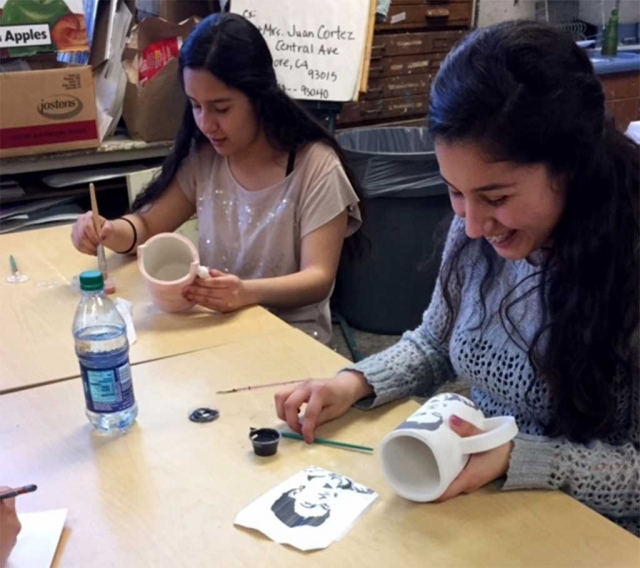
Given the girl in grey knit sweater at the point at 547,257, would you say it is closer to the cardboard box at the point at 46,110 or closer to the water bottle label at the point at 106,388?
the water bottle label at the point at 106,388

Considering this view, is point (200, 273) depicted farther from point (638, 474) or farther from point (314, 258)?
point (638, 474)

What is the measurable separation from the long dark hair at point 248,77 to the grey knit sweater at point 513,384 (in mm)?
594

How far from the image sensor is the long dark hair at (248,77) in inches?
64.1

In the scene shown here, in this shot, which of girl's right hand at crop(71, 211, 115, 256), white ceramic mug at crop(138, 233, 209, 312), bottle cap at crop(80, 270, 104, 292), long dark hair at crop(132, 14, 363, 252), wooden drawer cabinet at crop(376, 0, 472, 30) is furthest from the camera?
wooden drawer cabinet at crop(376, 0, 472, 30)

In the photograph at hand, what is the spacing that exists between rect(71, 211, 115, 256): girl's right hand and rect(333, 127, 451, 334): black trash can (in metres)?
1.08

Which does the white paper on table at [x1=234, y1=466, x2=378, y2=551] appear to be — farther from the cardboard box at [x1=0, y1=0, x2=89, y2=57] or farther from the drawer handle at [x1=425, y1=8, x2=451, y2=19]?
the drawer handle at [x1=425, y1=8, x2=451, y2=19]

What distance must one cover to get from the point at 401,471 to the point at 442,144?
416 mm

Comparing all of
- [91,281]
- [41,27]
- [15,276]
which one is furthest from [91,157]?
[91,281]

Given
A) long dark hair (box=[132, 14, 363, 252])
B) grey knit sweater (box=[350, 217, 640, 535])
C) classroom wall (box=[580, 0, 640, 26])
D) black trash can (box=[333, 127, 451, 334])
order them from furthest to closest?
classroom wall (box=[580, 0, 640, 26])
black trash can (box=[333, 127, 451, 334])
long dark hair (box=[132, 14, 363, 252])
grey knit sweater (box=[350, 217, 640, 535])

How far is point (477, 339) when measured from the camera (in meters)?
1.16

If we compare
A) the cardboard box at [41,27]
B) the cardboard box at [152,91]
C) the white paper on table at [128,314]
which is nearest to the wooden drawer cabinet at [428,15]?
the cardboard box at [152,91]

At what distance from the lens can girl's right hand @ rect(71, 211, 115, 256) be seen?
→ 1.76 metres

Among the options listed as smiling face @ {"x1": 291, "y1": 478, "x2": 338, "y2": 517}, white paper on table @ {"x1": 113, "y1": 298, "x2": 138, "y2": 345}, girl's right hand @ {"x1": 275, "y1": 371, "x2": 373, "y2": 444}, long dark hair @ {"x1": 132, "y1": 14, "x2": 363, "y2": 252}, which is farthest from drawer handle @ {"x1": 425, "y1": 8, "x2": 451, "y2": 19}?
smiling face @ {"x1": 291, "y1": 478, "x2": 338, "y2": 517}

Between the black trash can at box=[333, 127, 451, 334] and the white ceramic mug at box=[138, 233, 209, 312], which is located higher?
the white ceramic mug at box=[138, 233, 209, 312]
